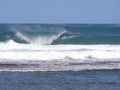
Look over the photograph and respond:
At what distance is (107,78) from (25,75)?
2.94 m

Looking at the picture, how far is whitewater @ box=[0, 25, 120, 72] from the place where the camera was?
818 inches

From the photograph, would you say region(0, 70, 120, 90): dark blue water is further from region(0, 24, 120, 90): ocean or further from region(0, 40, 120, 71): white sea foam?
region(0, 40, 120, 71): white sea foam

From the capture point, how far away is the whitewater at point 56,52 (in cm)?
2078

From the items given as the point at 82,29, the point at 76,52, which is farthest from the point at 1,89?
the point at 82,29

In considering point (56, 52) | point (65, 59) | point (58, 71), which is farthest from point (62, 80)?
point (56, 52)

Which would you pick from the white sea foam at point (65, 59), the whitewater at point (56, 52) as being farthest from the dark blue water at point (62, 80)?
the white sea foam at point (65, 59)

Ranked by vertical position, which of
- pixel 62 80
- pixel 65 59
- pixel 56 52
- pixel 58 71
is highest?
pixel 62 80

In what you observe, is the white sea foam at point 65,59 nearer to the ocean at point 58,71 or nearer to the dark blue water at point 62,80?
the ocean at point 58,71

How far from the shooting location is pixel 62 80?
54.4 ft

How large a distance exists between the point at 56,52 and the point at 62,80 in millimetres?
10409

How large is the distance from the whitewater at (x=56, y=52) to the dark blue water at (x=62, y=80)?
1.25 meters

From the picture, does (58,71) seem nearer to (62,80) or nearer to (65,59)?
(62,80)

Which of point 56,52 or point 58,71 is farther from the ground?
point 58,71

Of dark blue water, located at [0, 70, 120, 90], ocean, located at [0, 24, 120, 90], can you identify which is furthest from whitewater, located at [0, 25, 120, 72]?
dark blue water, located at [0, 70, 120, 90]
